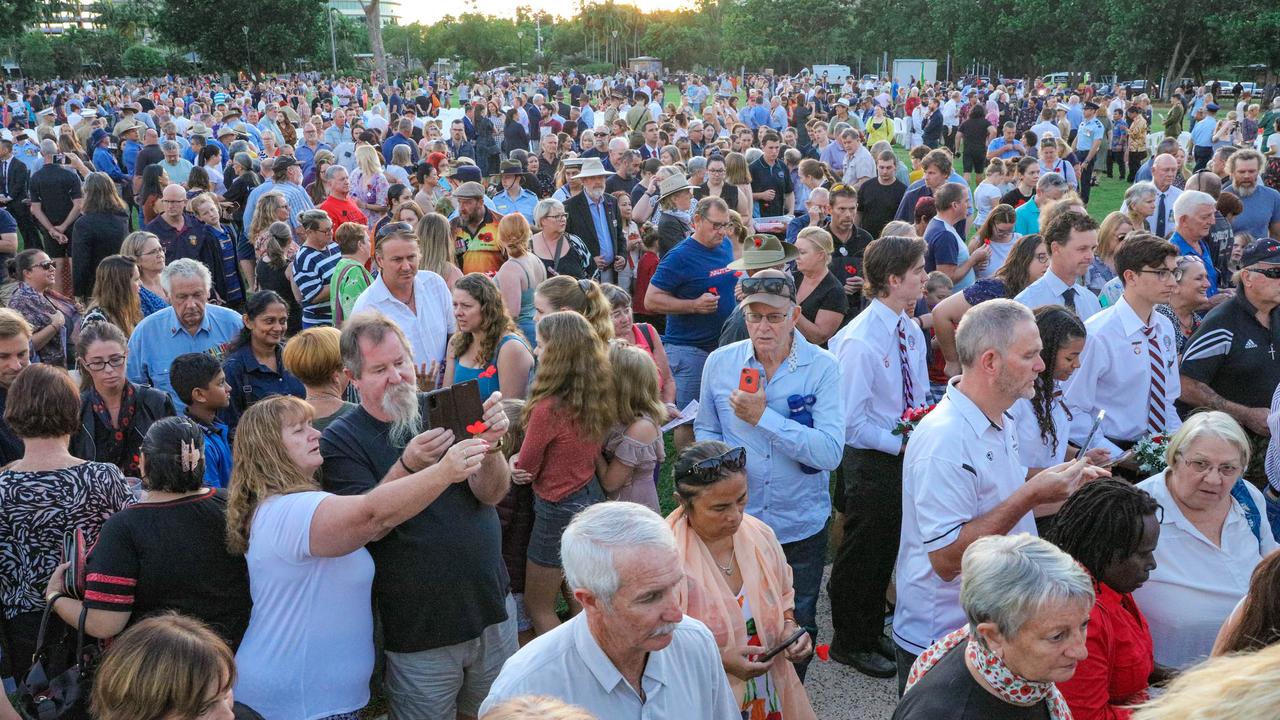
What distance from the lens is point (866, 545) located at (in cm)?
456

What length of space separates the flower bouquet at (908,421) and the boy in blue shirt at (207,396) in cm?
300

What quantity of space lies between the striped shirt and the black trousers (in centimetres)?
414

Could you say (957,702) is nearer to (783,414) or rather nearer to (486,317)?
(783,414)

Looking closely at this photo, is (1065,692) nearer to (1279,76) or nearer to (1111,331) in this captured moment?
(1111,331)

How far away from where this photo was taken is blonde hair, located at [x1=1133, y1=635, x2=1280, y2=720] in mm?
1431

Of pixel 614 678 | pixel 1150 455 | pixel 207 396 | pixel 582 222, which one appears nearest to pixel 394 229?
pixel 207 396

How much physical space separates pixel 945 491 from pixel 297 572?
2.12 metres

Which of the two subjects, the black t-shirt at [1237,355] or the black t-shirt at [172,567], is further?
the black t-shirt at [1237,355]

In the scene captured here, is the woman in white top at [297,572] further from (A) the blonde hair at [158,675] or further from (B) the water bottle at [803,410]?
(B) the water bottle at [803,410]

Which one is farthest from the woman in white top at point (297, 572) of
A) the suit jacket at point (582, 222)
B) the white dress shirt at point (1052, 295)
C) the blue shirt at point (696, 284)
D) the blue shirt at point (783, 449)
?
the suit jacket at point (582, 222)

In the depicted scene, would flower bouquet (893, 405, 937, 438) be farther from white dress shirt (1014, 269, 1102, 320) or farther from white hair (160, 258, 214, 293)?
white hair (160, 258, 214, 293)

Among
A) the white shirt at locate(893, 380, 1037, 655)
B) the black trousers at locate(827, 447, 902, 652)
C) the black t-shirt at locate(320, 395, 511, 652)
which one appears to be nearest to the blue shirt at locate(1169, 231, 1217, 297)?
the black trousers at locate(827, 447, 902, 652)

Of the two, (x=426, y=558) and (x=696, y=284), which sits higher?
(x=696, y=284)

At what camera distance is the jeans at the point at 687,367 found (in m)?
6.71
